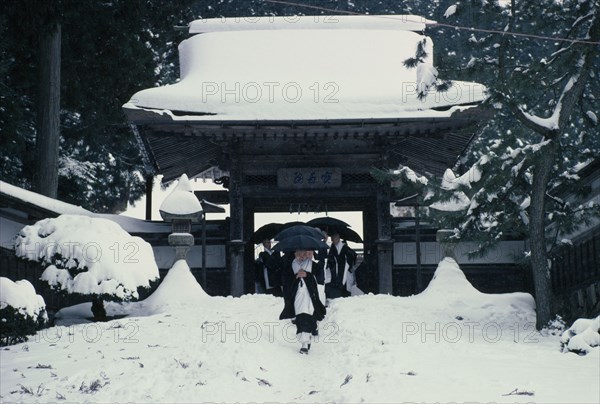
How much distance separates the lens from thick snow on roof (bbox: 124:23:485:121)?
14.1 m

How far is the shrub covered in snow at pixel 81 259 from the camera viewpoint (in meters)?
11.2

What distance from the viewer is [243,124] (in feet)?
46.3

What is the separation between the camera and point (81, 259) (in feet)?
37.1

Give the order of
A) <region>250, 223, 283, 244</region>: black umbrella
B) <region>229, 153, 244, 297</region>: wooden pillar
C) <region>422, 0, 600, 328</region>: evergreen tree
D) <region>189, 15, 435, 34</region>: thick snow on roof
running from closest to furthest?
1. <region>422, 0, 600, 328</region>: evergreen tree
2. <region>229, 153, 244, 297</region>: wooden pillar
3. <region>250, 223, 283, 244</region>: black umbrella
4. <region>189, 15, 435, 34</region>: thick snow on roof

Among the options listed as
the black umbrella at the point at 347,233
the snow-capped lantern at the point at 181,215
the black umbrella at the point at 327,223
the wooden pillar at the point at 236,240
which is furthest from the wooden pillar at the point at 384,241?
the snow-capped lantern at the point at 181,215

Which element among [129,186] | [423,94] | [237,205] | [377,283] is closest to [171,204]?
[237,205]

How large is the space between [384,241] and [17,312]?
7.34 metres

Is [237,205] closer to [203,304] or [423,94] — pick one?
[203,304]

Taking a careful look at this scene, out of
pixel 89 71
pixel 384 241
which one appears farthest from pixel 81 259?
pixel 89 71

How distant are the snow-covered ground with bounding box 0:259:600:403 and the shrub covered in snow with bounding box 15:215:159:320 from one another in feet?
1.90

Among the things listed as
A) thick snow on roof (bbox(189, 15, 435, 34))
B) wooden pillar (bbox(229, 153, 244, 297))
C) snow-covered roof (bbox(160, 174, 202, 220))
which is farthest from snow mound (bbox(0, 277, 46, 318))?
thick snow on roof (bbox(189, 15, 435, 34))

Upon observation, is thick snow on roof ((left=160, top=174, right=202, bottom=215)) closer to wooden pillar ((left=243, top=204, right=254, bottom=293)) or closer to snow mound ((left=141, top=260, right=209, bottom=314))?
snow mound ((left=141, top=260, right=209, bottom=314))

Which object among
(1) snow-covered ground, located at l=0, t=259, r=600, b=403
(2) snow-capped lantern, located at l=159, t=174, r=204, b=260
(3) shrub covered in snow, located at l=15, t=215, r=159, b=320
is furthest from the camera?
(2) snow-capped lantern, located at l=159, t=174, r=204, b=260

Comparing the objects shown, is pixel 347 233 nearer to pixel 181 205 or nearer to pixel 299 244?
pixel 181 205
